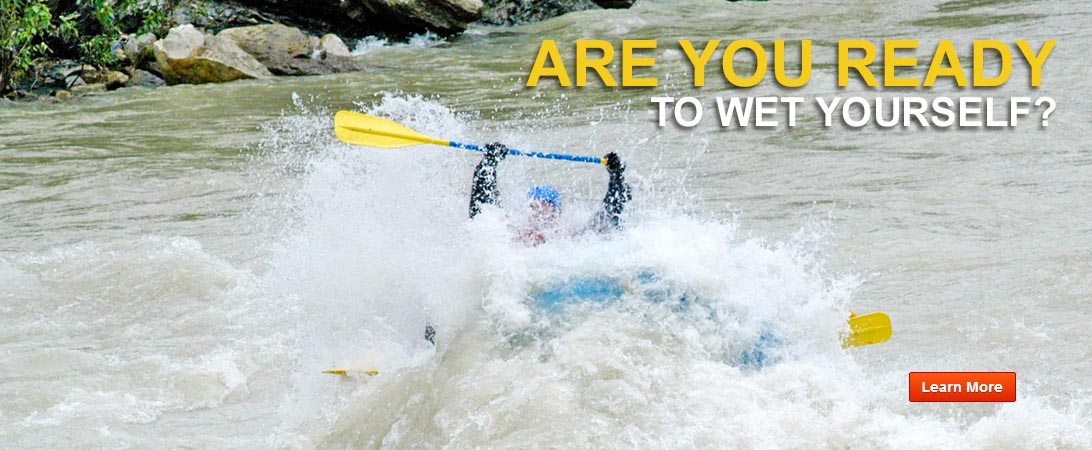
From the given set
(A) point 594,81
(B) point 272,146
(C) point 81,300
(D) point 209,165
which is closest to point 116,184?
(D) point 209,165

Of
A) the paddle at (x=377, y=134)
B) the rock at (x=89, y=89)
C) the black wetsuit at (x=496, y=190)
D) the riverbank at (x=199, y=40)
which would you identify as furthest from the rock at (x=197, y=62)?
the black wetsuit at (x=496, y=190)

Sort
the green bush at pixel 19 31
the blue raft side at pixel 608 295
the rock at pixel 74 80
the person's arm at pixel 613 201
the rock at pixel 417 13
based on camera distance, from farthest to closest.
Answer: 1. the rock at pixel 417 13
2. the rock at pixel 74 80
3. the green bush at pixel 19 31
4. the person's arm at pixel 613 201
5. the blue raft side at pixel 608 295

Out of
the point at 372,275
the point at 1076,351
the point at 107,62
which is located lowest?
the point at 1076,351

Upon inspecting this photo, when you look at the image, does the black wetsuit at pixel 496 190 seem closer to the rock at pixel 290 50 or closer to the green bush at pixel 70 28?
the green bush at pixel 70 28

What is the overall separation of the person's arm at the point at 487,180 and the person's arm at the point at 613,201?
0.48 metres

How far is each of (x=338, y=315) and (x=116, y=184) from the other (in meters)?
4.37

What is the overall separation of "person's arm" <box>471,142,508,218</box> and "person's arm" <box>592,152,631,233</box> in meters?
0.48

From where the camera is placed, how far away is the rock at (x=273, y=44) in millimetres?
14648

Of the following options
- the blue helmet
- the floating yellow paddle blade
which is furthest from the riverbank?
the floating yellow paddle blade

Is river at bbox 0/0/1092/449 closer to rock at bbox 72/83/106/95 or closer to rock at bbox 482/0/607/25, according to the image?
rock at bbox 72/83/106/95

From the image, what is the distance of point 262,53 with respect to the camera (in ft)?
49.0

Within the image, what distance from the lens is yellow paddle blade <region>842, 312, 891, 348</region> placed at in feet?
16.2

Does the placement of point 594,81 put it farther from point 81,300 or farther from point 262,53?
point 81,300

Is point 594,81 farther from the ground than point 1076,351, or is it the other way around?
point 594,81
